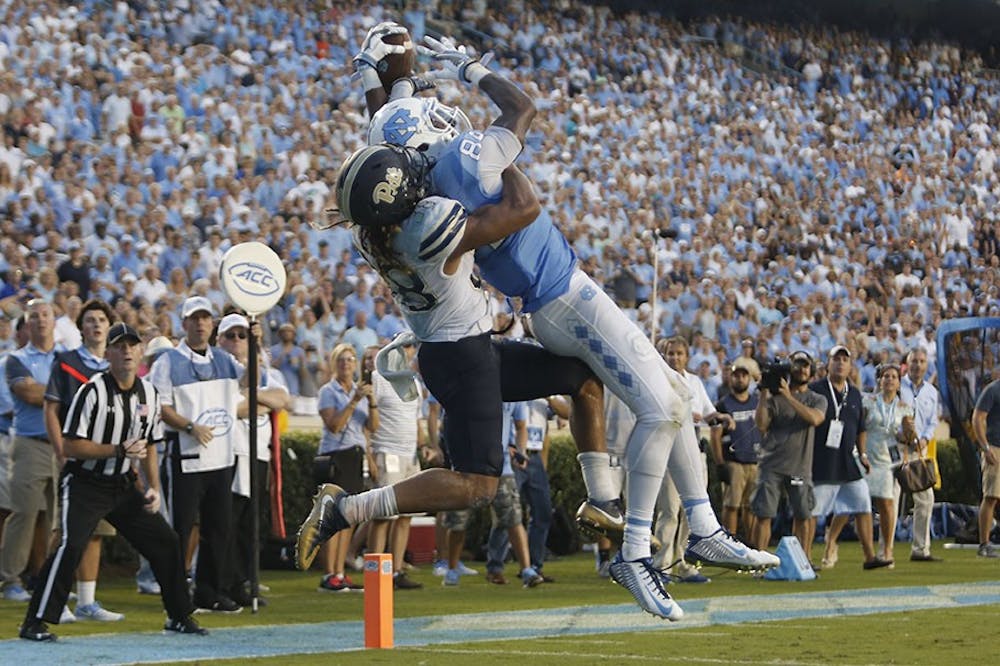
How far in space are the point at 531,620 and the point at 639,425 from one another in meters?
4.60

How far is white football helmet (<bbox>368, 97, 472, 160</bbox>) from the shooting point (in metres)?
6.23

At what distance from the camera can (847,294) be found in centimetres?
2630

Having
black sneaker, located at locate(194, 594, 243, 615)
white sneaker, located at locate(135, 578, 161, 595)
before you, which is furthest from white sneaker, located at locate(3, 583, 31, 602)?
black sneaker, located at locate(194, 594, 243, 615)

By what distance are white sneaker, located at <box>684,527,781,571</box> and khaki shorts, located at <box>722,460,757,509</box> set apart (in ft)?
29.1

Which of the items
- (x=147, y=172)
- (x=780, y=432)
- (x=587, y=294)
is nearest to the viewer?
(x=587, y=294)

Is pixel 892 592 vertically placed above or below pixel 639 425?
below

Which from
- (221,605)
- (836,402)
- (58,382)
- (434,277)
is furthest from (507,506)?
(434,277)

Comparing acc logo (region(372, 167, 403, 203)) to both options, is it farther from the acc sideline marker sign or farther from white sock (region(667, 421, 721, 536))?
the acc sideline marker sign

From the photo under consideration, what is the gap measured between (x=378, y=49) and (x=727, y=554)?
229 centimetres

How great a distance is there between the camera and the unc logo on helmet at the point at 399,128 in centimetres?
622

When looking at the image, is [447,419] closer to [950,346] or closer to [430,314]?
[430,314]

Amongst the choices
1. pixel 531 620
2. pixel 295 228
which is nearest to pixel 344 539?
pixel 531 620

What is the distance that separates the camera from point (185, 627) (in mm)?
9945

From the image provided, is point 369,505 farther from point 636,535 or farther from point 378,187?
point 378,187
